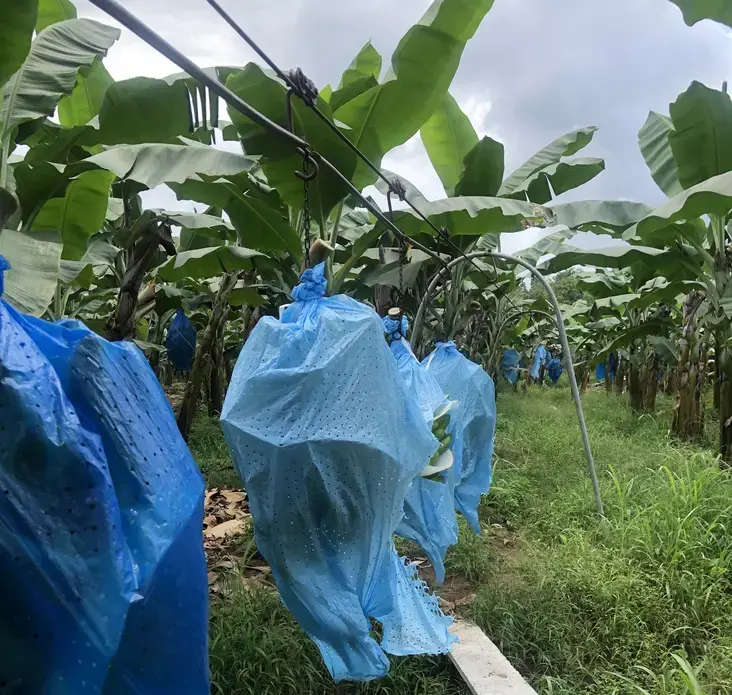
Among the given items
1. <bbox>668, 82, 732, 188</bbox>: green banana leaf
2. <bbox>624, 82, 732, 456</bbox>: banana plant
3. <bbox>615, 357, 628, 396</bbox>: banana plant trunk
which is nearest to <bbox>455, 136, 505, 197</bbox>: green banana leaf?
<bbox>624, 82, 732, 456</bbox>: banana plant

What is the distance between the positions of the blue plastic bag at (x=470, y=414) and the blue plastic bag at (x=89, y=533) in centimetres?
→ 210

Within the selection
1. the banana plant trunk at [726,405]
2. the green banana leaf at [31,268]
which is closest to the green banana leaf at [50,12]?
the green banana leaf at [31,268]

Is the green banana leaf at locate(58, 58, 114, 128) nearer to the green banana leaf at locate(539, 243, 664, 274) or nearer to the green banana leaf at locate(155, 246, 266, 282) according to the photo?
the green banana leaf at locate(155, 246, 266, 282)

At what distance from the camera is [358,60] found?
3867 mm

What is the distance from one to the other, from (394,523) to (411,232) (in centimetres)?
219

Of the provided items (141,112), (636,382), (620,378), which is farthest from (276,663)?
(620,378)

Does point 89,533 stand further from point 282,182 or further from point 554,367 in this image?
point 554,367

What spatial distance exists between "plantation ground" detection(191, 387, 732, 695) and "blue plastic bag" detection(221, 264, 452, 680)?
2.83ft

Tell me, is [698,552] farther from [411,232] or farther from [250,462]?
[250,462]

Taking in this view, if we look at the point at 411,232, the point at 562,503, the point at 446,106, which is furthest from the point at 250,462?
the point at 446,106

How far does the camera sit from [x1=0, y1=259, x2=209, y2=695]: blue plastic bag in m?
0.61

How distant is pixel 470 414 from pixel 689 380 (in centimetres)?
388

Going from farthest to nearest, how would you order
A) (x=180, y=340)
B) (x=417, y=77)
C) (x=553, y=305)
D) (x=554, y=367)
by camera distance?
(x=554, y=367) → (x=180, y=340) → (x=553, y=305) → (x=417, y=77)

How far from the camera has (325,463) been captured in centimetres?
124
